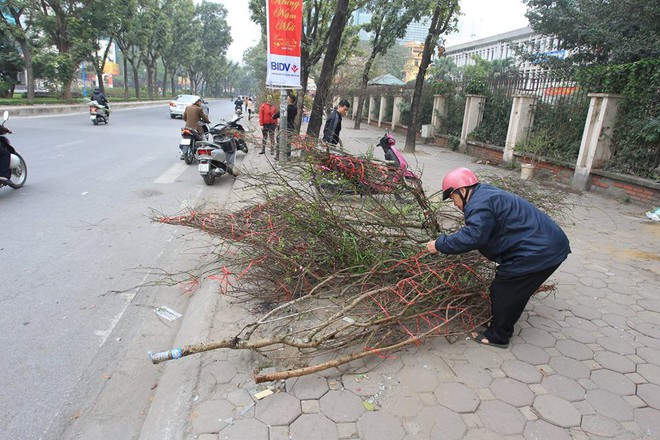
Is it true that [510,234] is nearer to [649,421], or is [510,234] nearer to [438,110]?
[649,421]

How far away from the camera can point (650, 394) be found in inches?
98.6

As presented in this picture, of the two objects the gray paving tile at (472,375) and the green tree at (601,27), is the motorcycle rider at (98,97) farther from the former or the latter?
the gray paving tile at (472,375)

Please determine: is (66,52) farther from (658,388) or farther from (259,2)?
(658,388)

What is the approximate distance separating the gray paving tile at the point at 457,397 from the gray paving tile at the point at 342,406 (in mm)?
476

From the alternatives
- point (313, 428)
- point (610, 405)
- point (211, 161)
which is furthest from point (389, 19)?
point (313, 428)

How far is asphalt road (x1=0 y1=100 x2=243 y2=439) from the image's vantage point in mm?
2451

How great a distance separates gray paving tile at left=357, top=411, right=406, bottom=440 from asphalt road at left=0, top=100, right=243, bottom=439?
1.26m

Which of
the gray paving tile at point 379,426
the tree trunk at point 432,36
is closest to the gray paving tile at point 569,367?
the gray paving tile at point 379,426

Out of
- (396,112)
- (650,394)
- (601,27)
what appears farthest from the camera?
(396,112)

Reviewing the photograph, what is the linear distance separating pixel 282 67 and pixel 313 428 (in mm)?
6483

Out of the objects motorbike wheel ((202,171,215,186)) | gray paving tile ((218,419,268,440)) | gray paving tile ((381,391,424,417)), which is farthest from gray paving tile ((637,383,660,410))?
motorbike wheel ((202,171,215,186))

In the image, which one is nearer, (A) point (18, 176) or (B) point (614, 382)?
(B) point (614, 382)

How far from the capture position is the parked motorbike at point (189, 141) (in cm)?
918

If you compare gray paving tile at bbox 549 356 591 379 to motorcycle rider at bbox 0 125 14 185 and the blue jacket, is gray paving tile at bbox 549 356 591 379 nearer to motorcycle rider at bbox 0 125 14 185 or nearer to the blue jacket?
the blue jacket
